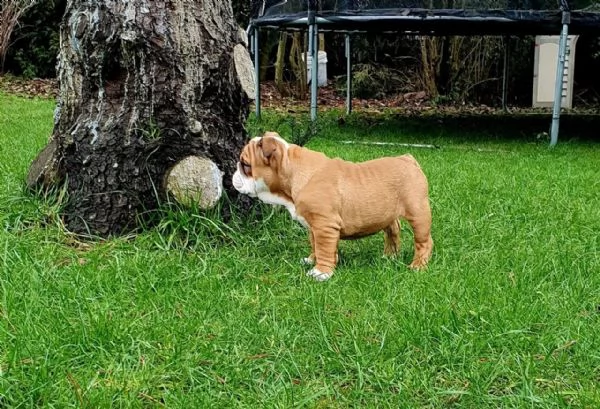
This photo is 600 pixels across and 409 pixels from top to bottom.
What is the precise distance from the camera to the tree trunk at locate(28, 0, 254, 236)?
3779 millimetres

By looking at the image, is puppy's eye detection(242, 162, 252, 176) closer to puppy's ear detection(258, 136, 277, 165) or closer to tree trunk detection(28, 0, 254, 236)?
puppy's ear detection(258, 136, 277, 165)

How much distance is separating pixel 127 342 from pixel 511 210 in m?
3.04

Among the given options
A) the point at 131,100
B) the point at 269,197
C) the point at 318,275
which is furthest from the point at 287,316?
the point at 131,100

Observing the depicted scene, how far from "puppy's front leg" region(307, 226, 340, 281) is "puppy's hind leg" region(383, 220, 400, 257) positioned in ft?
1.50

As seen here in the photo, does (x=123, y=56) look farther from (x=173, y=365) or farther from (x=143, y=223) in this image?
(x=173, y=365)

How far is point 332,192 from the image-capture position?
3438 millimetres

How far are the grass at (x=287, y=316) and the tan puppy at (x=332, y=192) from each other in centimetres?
18

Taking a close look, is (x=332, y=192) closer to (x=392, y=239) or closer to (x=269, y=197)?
(x=269, y=197)

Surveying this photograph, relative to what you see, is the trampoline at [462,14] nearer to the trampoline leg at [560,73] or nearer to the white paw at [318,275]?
the trampoline leg at [560,73]

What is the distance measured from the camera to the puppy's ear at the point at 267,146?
348 cm

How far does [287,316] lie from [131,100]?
1.61 m

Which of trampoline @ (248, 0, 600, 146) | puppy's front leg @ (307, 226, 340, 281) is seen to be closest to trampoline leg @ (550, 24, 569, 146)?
trampoline @ (248, 0, 600, 146)

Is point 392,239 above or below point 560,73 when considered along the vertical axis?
below

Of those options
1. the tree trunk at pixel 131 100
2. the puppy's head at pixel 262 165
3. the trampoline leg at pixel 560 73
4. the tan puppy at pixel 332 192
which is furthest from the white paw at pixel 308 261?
the trampoline leg at pixel 560 73
